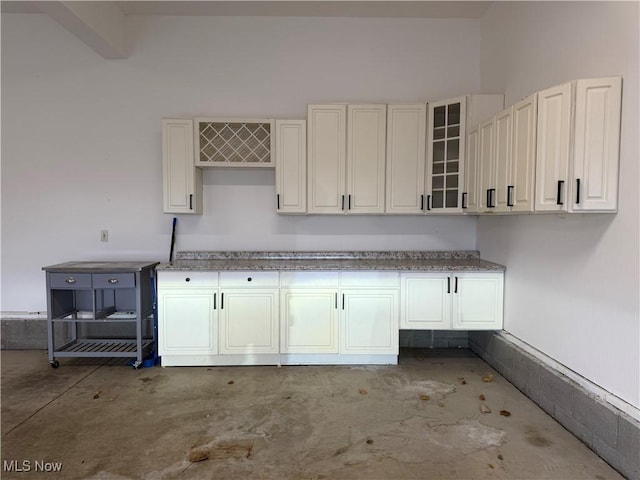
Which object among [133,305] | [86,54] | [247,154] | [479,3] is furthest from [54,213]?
[479,3]

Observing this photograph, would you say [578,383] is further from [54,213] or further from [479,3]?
[54,213]

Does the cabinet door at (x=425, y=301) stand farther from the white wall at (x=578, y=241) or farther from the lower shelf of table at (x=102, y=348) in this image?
the lower shelf of table at (x=102, y=348)

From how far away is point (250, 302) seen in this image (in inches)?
130

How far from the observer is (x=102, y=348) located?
11.4ft

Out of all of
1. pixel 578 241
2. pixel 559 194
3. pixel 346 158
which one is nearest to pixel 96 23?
pixel 346 158

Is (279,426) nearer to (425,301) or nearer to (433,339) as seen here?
(425,301)

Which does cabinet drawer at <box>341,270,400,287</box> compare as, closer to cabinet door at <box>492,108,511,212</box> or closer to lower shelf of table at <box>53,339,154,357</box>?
cabinet door at <box>492,108,511,212</box>

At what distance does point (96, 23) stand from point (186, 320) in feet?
9.05

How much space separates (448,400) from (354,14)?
12.1ft

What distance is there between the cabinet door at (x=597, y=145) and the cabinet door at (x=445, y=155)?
138cm

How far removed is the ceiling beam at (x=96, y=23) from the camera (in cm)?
295

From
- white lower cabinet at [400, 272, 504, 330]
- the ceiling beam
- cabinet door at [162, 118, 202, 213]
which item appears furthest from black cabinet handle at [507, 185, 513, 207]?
the ceiling beam

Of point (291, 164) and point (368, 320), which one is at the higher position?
point (291, 164)

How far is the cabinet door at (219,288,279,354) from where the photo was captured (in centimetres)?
330
